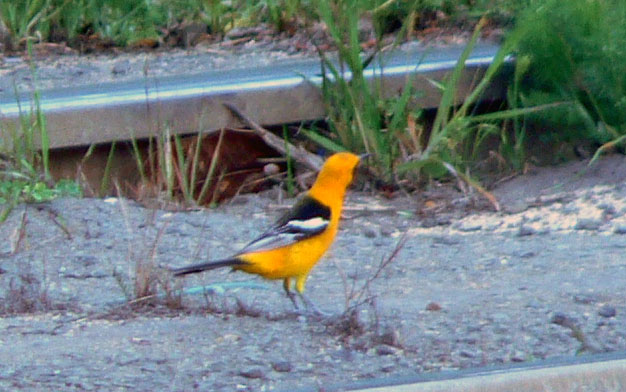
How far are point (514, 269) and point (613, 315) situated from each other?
3.67 ft

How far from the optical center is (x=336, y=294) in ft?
19.2

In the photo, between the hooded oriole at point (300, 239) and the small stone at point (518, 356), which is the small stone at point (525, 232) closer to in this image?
the hooded oriole at point (300, 239)

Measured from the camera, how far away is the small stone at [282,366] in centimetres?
440

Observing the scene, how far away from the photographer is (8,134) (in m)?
7.31

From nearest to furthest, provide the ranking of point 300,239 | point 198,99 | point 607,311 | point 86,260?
point 607,311 < point 300,239 < point 86,260 < point 198,99

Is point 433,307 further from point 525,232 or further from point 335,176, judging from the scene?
point 525,232

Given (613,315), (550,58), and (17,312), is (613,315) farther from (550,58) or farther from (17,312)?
(550,58)

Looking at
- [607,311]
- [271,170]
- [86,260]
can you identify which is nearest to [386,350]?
[607,311]

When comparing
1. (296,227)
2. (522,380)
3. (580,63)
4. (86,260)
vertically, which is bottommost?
(86,260)

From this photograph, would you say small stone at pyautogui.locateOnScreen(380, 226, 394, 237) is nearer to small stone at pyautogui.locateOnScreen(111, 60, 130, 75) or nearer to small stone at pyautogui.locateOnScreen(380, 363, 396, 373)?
small stone at pyautogui.locateOnScreen(380, 363, 396, 373)

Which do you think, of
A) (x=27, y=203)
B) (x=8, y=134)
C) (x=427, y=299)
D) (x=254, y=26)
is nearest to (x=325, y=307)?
(x=427, y=299)

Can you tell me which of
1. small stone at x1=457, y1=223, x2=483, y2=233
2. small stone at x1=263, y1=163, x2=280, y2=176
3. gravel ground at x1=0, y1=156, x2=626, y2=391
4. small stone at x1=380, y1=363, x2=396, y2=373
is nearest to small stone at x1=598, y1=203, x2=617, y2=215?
gravel ground at x1=0, y1=156, x2=626, y2=391

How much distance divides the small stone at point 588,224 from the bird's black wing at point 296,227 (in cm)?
202

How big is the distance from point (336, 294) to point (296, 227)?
0.68m
